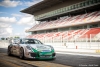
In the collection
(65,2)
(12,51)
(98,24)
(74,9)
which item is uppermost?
(65,2)

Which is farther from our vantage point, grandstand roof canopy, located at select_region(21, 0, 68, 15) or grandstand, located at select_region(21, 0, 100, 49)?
grandstand roof canopy, located at select_region(21, 0, 68, 15)

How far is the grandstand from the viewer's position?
1947 centimetres

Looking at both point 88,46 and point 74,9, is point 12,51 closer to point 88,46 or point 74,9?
point 88,46

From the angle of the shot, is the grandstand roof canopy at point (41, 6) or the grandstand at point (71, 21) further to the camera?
the grandstand roof canopy at point (41, 6)

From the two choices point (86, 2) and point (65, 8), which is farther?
point (65, 8)

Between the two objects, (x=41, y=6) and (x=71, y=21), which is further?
(x=41, y=6)

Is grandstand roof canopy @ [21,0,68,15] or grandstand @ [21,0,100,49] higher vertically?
grandstand roof canopy @ [21,0,68,15]

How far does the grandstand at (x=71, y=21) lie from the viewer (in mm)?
19469

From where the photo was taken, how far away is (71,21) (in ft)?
115

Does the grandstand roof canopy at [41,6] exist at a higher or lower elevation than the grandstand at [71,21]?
higher

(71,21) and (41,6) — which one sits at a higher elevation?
(41,6)

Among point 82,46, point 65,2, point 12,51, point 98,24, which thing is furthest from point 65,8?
point 12,51

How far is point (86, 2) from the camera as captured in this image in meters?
33.9

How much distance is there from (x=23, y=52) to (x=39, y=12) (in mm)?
44162
